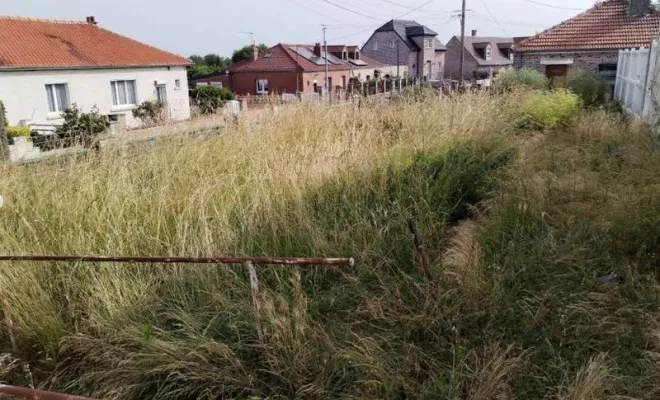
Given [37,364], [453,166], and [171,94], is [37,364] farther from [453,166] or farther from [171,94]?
[171,94]

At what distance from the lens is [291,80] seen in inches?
1526

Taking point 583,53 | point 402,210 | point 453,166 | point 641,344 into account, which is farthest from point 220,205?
point 583,53

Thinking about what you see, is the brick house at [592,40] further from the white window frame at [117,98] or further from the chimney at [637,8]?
the white window frame at [117,98]

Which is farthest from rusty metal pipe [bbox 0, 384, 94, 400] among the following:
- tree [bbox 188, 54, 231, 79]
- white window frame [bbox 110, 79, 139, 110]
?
tree [bbox 188, 54, 231, 79]

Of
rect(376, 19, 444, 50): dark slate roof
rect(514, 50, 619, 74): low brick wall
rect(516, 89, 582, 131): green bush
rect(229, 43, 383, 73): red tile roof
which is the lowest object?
rect(516, 89, 582, 131): green bush

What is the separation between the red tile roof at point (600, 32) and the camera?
17391 mm

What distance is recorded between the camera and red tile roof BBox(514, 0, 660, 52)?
17391mm

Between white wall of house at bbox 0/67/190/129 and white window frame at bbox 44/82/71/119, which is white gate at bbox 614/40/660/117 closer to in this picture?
white wall of house at bbox 0/67/190/129

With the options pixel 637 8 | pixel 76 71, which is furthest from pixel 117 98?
pixel 637 8

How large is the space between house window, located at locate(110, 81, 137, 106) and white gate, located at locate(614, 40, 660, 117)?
787 inches

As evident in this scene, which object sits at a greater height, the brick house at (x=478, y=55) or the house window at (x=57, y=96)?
the brick house at (x=478, y=55)

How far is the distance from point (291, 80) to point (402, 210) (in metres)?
36.0

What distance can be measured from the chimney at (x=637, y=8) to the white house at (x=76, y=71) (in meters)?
16.1

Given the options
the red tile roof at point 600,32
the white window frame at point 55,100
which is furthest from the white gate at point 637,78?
the white window frame at point 55,100
